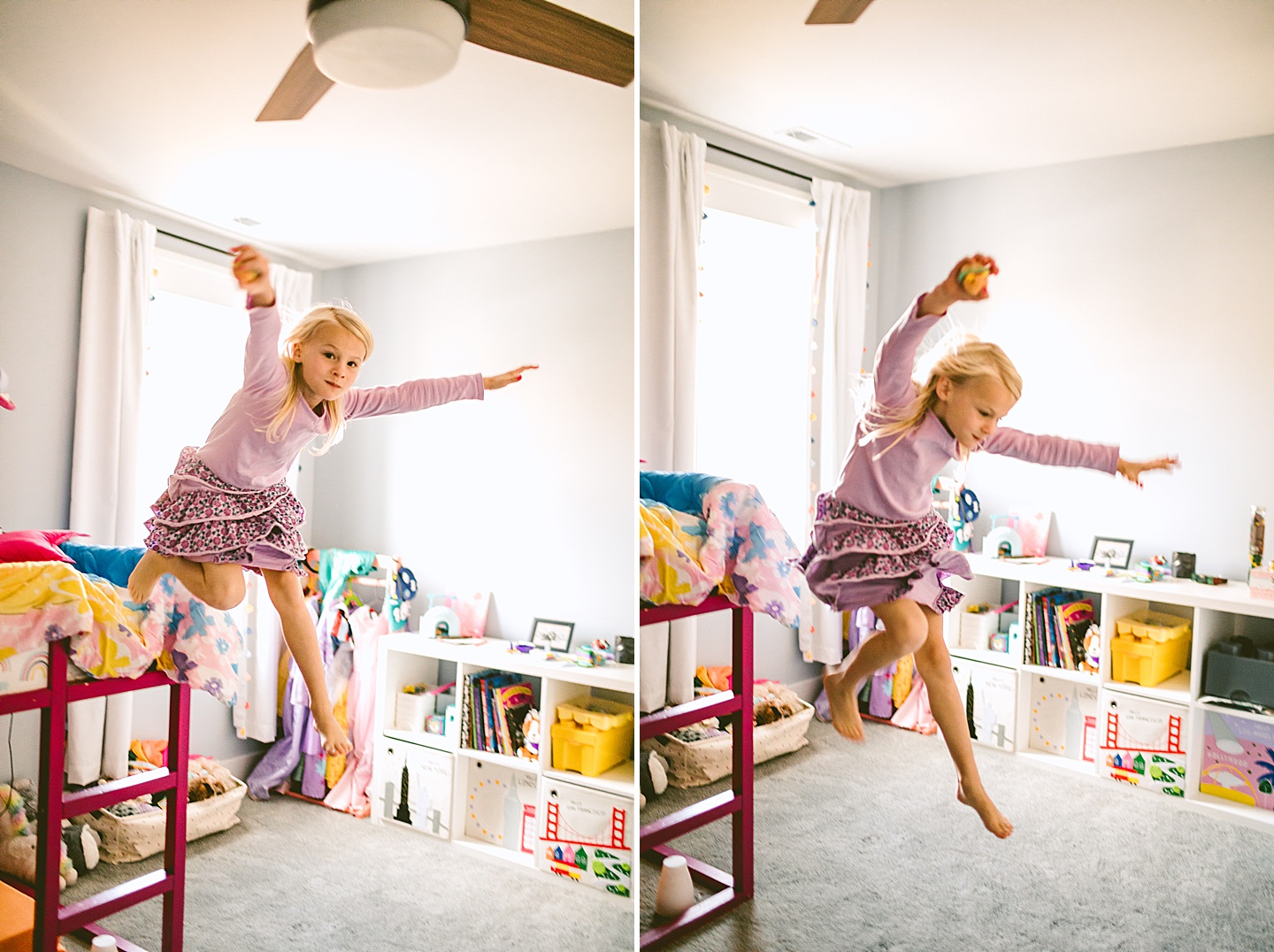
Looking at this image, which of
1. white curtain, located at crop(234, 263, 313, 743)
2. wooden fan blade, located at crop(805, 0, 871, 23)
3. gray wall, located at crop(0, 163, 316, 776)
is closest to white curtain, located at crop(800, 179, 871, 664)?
wooden fan blade, located at crop(805, 0, 871, 23)

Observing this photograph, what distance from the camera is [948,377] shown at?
1.48 metres

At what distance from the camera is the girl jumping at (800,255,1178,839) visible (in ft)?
4.83

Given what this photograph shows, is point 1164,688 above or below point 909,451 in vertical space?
below

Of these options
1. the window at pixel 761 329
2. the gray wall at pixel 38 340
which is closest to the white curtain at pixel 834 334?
the window at pixel 761 329

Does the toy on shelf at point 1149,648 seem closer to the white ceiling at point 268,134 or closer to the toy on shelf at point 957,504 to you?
the toy on shelf at point 957,504

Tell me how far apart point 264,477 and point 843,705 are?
107 cm

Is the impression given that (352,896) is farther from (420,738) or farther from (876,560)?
(876,560)

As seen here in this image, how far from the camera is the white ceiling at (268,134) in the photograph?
1037 mm

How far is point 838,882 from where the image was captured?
1.65 m

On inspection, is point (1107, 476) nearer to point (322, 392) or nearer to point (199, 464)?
point (322, 392)

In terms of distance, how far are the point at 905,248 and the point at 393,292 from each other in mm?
870

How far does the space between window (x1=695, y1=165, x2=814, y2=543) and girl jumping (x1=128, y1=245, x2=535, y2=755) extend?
69 centimetres

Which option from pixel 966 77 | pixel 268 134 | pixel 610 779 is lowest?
pixel 610 779

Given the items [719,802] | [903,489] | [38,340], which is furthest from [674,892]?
[38,340]
